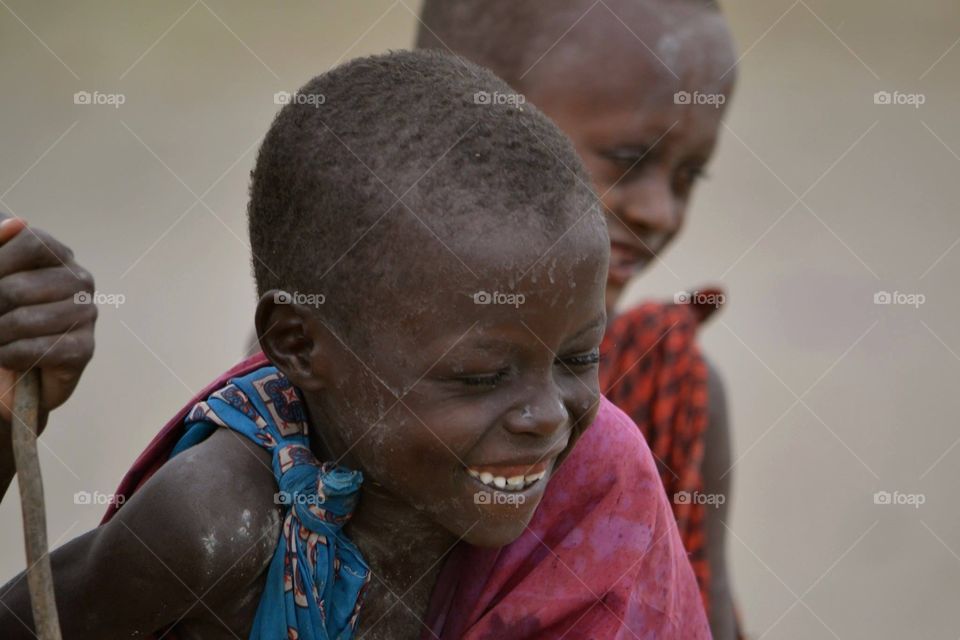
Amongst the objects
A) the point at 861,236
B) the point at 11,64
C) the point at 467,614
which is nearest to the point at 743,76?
the point at 861,236

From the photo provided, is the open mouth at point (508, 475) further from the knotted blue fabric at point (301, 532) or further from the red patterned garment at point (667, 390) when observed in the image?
the red patterned garment at point (667, 390)

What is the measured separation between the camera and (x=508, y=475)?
2100 mm

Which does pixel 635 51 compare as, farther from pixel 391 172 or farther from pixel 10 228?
pixel 10 228

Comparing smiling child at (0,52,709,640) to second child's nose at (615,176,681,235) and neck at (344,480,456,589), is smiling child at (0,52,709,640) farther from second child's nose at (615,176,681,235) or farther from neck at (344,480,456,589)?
second child's nose at (615,176,681,235)

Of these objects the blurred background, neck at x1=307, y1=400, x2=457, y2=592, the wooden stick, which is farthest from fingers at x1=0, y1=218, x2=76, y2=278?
the blurred background

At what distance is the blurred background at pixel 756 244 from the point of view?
5.21 m

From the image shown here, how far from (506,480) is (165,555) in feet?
1.48

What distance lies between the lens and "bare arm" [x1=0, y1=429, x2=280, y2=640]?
2.08 m

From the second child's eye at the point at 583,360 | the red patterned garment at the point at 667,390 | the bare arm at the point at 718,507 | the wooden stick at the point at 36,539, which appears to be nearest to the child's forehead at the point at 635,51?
the red patterned garment at the point at 667,390

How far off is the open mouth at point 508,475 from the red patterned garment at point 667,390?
143 centimetres

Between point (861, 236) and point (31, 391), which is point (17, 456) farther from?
point (861, 236)

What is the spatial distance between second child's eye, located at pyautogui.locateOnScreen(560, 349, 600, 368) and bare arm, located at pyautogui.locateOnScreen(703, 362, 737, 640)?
4.91 ft

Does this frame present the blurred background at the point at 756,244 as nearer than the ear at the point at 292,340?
No

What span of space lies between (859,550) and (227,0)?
472cm
